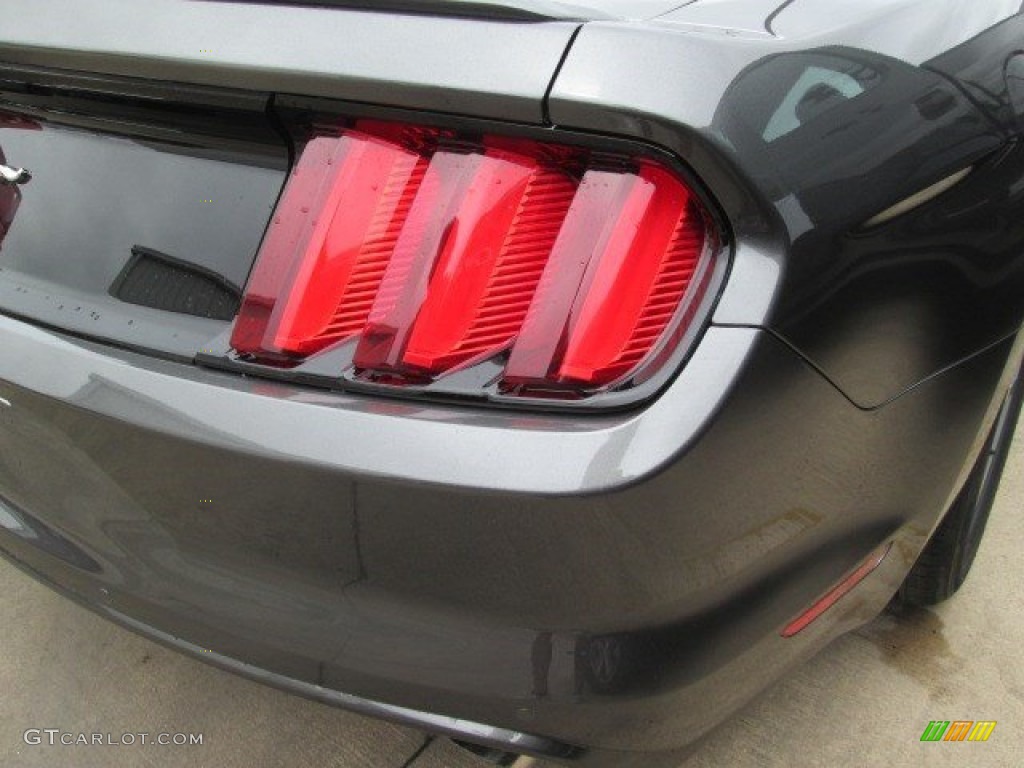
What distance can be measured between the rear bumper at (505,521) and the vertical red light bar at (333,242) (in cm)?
8

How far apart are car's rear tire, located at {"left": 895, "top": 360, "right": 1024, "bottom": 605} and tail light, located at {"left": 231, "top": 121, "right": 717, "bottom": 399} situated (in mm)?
1057

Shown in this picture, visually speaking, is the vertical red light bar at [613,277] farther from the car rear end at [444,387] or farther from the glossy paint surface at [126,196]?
the glossy paint surface at [126,196]

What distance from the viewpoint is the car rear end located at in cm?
106

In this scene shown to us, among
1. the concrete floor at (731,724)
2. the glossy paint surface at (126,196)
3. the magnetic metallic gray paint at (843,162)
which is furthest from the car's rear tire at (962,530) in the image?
the glossy paint surface at (126,196)

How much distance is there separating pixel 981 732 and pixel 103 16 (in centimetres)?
186

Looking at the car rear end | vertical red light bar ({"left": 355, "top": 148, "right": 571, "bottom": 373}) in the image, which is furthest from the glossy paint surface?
vertical red light bar ({"left": 355, "top": 148, "right": 571, "bottom": 373})

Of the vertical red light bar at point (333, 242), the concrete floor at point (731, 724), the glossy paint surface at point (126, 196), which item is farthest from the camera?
the concrete floor at point (731, 724)

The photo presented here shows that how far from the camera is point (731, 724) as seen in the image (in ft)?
5.82

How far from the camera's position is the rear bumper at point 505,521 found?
1.06 meters

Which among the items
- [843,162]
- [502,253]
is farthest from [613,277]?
[843,162]

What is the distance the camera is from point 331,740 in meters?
1.96

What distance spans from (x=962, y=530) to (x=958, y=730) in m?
0.36

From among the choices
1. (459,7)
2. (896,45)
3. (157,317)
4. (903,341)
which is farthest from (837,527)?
(157,317)

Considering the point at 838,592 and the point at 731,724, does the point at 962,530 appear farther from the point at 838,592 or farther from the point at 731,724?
the point at 838,592
